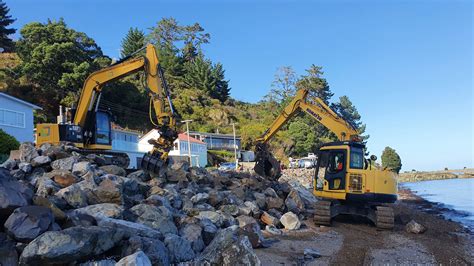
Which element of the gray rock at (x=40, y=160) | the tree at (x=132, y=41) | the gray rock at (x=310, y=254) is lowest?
the gray rock at (x=310, y=254)

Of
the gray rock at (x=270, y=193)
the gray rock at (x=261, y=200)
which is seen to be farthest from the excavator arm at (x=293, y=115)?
the gray rock at (x=261, y=200)

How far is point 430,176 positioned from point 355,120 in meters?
21.7

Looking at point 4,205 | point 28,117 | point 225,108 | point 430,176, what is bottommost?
point 430,176

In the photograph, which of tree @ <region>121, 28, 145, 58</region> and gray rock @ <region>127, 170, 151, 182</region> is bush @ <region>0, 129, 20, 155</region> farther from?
tree @ <region>121, 28, 145, 58</region>

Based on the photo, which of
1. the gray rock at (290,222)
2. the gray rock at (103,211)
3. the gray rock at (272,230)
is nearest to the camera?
the gray rock at (103,211)

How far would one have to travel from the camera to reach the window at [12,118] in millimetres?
24062

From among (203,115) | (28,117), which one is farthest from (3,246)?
(203,115)

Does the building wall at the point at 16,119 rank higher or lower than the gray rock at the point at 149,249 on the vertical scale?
higher

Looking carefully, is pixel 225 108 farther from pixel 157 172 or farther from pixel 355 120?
pixel 157 172

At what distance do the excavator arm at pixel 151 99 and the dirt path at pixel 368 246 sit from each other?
15.5 feet

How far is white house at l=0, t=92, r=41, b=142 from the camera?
24156mm

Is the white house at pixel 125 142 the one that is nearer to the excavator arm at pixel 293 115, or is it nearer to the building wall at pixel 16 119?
the building wall at pixel 16 119

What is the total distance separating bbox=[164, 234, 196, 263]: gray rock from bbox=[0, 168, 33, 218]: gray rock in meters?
2.32

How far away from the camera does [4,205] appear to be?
5.79 m
